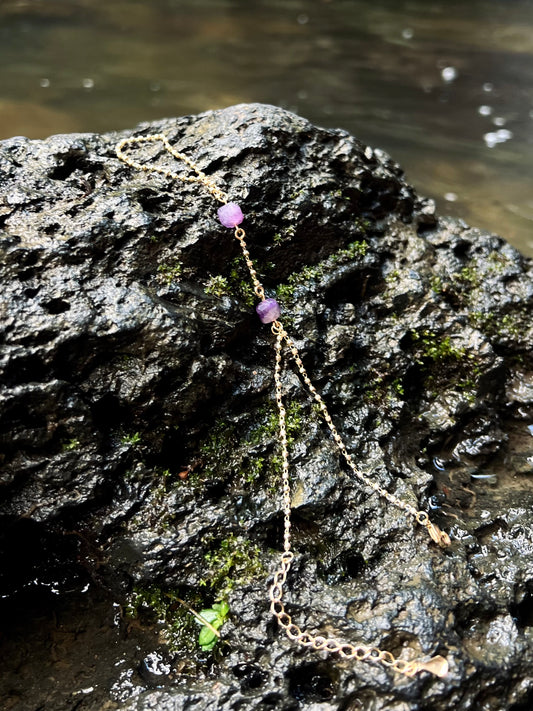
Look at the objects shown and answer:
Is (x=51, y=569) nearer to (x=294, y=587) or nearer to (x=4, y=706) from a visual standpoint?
(x=4, y=706)

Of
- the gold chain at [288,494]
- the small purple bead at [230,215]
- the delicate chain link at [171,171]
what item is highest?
the delicate chain link at [171,171]

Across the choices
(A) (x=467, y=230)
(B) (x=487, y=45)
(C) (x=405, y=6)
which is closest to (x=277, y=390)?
(A) (x=467, y=230)

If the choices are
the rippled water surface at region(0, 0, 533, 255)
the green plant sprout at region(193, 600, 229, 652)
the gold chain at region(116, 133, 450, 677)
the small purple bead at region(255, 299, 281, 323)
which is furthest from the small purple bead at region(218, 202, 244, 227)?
the rippled water surface at region(0, 0, 533, 255)

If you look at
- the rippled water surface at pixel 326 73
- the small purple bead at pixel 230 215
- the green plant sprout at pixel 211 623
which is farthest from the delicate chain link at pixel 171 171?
the rippled water surface at pixel 326 73

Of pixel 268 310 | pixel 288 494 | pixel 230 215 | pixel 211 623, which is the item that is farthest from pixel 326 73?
pixel 211 623

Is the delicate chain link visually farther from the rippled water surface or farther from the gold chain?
the rippled water surface

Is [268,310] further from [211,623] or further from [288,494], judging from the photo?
[211,623]

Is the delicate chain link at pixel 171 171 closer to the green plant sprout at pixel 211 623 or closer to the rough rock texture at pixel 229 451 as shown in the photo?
the rough rock texture at pixel 229 451
